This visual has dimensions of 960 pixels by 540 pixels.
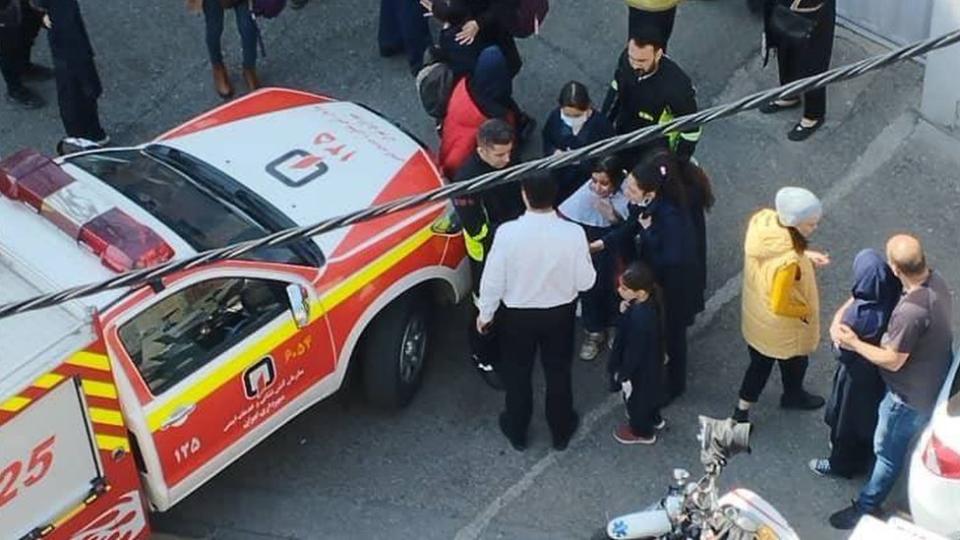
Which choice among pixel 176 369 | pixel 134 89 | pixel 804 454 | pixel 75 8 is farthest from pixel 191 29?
pixel 804 454

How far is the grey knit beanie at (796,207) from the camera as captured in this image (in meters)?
7.89

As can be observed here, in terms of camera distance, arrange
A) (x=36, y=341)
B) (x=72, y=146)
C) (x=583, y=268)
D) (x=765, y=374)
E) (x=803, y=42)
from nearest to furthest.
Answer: (x=36, y=341)
(x=583, y=268)
(x=765, y=374)
(x=72, y=146)
(x=803, y=42)

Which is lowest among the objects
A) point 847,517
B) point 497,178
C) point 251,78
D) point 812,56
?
point 847,517

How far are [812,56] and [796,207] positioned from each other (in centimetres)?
254

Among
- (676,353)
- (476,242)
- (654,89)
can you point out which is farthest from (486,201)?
(676,353)

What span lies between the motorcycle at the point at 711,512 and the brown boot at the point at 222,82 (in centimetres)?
458

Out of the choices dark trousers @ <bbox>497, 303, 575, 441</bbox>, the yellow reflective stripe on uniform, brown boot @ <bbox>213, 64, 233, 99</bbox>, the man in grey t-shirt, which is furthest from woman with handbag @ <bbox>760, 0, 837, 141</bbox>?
brown boot @ <bbox>213, 64, 233, 99</bbox>

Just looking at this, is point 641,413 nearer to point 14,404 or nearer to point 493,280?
point 493,280

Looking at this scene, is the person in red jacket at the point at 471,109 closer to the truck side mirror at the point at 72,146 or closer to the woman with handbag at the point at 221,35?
the truck side mirror at the point at 72,146

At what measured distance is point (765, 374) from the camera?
873 cm

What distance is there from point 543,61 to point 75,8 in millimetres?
2960

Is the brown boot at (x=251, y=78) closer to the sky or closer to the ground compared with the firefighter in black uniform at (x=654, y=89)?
closer to the ground

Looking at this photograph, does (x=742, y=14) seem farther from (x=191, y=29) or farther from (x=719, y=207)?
(x=191, y=29)

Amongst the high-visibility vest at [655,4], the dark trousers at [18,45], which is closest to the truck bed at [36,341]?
the dark trousers at [18,45]
